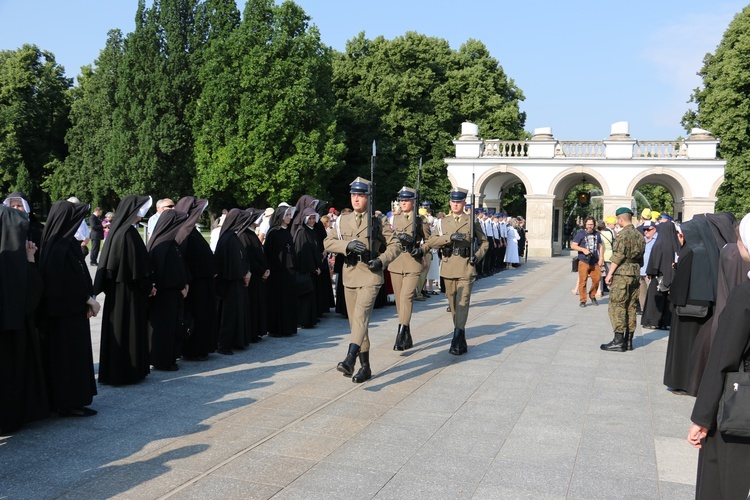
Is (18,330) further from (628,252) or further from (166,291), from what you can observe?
(628,252)

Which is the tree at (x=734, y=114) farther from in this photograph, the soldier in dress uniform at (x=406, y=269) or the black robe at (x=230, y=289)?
the black robe at (x=230, y=289)

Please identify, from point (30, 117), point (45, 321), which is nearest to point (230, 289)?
point (45, 321)

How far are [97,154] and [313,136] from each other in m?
16.1

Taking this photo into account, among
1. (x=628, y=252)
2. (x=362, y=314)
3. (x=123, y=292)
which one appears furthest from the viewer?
(x=628, y=252)

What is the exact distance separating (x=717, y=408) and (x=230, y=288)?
7278 millimetres

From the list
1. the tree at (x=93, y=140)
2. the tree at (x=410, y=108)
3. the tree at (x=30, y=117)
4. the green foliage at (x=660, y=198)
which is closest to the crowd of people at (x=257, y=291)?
the tree at (x=410, y=108)

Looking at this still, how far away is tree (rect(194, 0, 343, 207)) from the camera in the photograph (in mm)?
39594

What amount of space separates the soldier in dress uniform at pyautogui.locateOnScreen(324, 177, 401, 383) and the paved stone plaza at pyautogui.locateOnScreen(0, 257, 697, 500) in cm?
41

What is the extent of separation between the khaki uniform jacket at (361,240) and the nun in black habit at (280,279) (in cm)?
277

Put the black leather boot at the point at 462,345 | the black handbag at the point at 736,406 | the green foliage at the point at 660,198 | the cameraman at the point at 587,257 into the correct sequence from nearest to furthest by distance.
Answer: the black handbag at the point at 736,406 → the black leather boot at the point at 462,345 → the cameraman at the point at 587,257 → the green foliage at the point at 660,198

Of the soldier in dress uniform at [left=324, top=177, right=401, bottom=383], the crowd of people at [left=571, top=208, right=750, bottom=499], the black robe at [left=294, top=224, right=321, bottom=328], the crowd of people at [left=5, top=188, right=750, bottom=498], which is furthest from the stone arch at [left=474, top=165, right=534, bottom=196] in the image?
the soldier in dress uniform at [left=324, top=177, right=401, bottom=383]

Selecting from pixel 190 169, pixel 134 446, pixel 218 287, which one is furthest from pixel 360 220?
pixel 190 169

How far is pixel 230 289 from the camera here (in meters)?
9.79

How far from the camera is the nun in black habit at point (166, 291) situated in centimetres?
831
